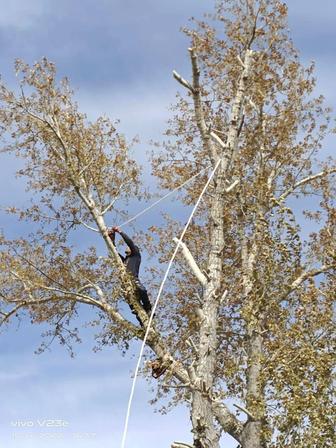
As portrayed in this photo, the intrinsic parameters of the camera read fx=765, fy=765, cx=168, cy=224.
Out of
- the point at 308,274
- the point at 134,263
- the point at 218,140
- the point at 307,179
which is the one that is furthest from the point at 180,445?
the point at 307,179

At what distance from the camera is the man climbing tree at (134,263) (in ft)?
55.3

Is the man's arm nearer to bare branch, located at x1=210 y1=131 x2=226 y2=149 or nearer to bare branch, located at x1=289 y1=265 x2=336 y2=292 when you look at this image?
bare branch, located at x1=210 y1=131 x2=226 y2=149

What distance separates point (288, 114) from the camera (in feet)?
69.8

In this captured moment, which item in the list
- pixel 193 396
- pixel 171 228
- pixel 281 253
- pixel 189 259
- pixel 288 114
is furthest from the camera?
pixel 171 228

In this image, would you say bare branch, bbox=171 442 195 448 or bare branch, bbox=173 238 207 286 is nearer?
bare branch, bbox=171 442 195 448

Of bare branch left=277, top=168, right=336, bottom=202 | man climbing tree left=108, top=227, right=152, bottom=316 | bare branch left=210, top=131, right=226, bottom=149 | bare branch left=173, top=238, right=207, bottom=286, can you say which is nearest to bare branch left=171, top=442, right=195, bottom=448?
bare branch left=173, top=238, right=207, bottom=286

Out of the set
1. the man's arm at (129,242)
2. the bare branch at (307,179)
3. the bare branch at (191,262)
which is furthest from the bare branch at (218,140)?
the bare branch at (307,179)

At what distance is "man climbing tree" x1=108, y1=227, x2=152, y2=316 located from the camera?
16.9 m

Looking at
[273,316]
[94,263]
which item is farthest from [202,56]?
[273,316]

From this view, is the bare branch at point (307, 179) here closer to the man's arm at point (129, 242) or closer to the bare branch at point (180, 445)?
the man's arm at point (129, 242)

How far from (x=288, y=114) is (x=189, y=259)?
8.29 metres

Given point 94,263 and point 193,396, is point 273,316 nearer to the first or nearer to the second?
point 193,396

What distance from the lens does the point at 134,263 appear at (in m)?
17.2

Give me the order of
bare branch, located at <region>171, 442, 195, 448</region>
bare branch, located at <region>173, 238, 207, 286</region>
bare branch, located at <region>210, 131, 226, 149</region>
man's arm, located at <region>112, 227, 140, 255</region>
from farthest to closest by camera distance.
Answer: man's arm, located at <region>112, 227, 140, 255</region>
bare branch, located at <region>210, 131, 226, 149</region>
bare branch, located at <region>173, 238, 207, 286</region>
bare branch, located at <region>171, 442, 195, 448</region>
